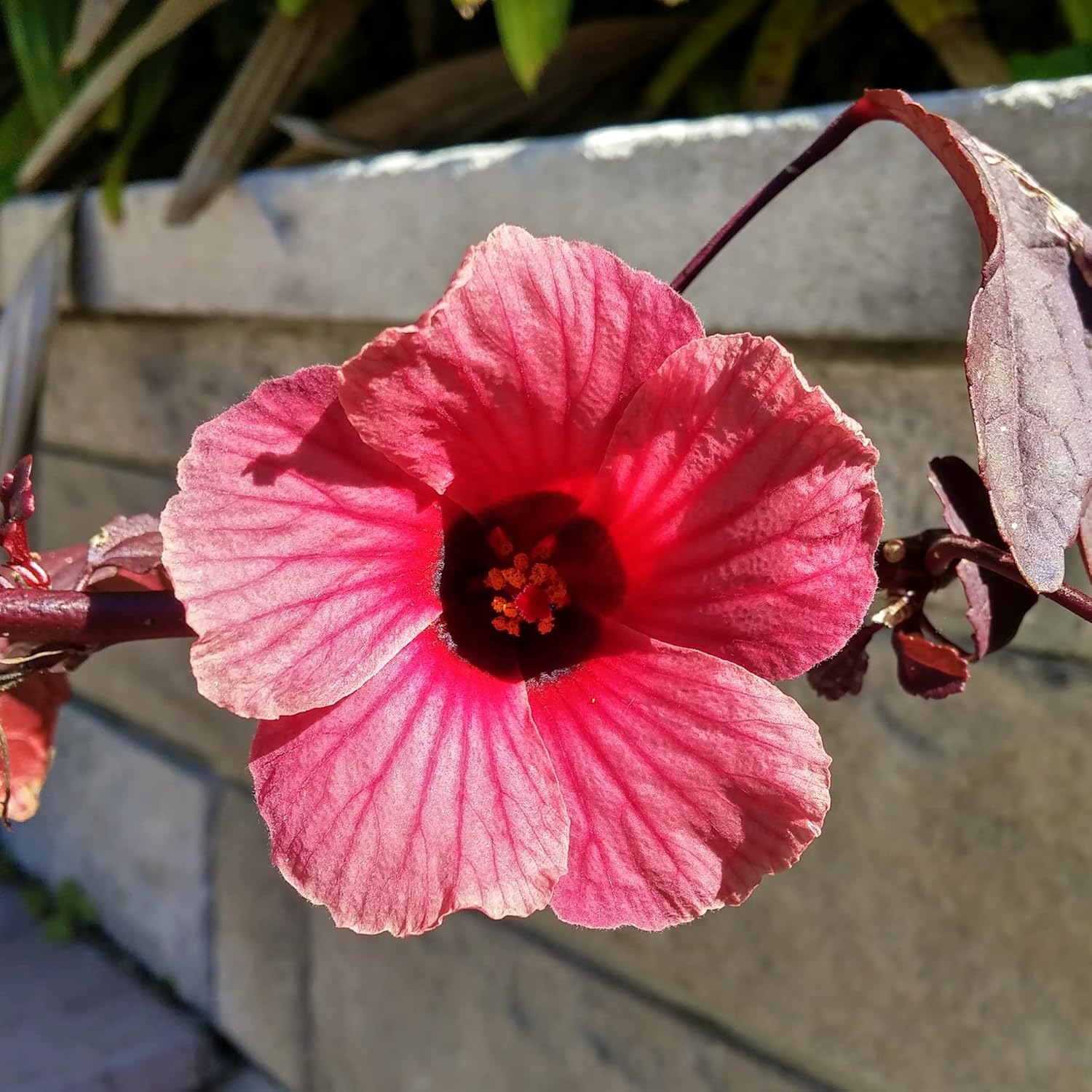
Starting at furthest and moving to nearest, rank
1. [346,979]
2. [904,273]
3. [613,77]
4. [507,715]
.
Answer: [346,979] → [613,77] → [904,273] → [507,715]

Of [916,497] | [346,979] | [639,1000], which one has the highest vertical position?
[916,497]

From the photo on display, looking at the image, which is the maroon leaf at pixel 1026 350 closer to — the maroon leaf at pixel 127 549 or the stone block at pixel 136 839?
the maroon leaf at pixel 127 549

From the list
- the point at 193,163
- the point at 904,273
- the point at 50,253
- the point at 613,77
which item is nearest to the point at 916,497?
the point at 904,273

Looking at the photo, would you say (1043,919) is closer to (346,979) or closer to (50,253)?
(346,979)

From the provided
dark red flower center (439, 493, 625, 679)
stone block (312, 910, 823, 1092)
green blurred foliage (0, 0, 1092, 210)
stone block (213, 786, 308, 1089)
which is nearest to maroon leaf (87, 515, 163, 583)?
dark red flower center (439, 493, 625, 679)

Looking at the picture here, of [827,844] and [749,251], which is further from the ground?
[749,251]

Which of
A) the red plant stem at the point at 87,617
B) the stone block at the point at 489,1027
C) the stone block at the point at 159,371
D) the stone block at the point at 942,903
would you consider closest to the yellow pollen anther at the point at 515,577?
the red plant stem at the point at 87,617

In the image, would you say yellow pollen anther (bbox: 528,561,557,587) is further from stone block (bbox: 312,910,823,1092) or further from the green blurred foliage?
stone block (bbox: 312,910,823,1092)
